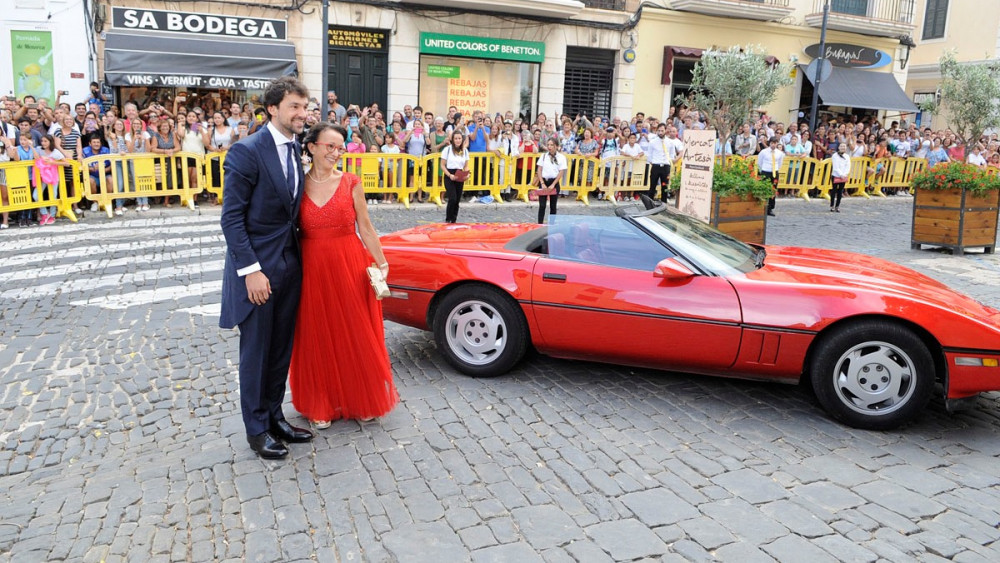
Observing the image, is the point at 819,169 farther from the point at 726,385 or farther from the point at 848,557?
the point at 848,557

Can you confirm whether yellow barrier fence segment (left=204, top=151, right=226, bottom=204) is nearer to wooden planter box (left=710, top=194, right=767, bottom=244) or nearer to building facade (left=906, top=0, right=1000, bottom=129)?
wooden planter box (left=710, top=194, right=767, bottom=244)

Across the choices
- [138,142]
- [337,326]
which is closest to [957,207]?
[337,326]

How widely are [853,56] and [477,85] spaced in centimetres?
1347

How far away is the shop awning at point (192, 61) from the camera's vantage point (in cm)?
1755

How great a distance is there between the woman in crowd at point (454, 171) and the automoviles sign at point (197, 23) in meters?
8.59

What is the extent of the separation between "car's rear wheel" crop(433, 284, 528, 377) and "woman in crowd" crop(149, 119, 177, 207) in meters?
9.94

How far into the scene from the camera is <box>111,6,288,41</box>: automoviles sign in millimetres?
18141

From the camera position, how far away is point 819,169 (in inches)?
792

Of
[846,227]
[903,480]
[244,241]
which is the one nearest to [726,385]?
[903,480]

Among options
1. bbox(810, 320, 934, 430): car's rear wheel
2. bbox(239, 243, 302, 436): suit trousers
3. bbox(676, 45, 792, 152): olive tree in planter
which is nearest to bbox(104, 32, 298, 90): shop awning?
bbox(676, 45, 792, 152): olive tree in planter

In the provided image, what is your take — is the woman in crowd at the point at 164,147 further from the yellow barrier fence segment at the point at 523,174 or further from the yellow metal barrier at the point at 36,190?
the yellow barrier fence segment at the point at 523,174

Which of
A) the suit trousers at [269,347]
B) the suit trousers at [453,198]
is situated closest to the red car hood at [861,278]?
the suit trousers at [269,347]

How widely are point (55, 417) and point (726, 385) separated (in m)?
4.51

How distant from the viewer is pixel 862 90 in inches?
1047
